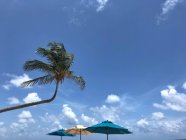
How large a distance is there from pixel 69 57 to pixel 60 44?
1272 mm

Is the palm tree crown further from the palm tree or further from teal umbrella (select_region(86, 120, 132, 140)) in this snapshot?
teal umbrella (select_region(86, 120, 132, 140))

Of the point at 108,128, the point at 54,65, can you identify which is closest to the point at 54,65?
the point at 54,65

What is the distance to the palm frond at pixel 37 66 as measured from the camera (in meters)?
24.5

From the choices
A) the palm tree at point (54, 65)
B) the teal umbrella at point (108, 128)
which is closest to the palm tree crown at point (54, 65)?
the palm tree at point (54, 65)

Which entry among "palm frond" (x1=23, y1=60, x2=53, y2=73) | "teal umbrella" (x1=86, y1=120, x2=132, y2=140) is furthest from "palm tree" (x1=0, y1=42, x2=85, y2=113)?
"teal umbrella" (x1=86, y1=120, x2=132, y2=140)

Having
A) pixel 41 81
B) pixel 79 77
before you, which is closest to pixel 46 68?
pixel 41 81

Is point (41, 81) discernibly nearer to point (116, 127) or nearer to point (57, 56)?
point (57, 56)

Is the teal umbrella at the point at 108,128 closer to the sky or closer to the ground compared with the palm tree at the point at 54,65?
closer to the ground

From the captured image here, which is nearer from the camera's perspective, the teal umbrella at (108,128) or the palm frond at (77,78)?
the teal umbrella at (108,128)

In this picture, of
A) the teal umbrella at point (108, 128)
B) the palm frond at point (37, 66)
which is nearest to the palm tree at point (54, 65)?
the palm frond at point (37, 66)

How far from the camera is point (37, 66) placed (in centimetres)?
2481

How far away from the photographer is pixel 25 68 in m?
24.9

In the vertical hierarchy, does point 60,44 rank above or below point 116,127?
above

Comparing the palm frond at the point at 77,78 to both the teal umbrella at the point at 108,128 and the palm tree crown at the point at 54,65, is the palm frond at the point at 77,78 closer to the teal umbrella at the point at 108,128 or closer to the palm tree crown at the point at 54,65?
the palm tree crown at the point at 54,65
